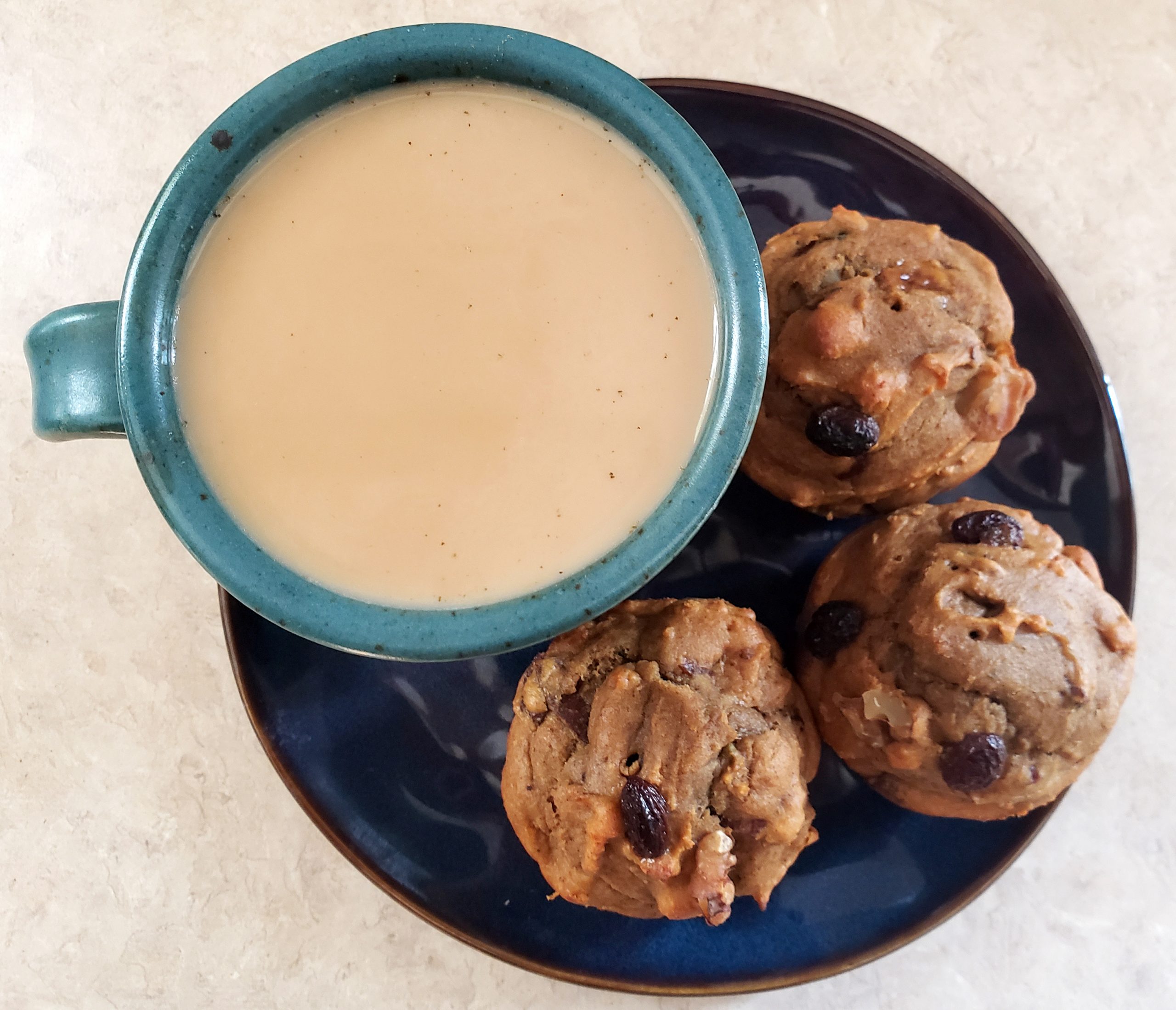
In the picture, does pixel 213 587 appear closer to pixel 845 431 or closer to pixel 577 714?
pixel 577 714

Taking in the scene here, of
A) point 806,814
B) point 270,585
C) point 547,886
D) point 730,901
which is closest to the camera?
point 270,585

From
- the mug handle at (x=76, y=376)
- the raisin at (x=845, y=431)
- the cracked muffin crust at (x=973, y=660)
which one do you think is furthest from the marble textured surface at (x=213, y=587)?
the raisin at (x=845, y=431)

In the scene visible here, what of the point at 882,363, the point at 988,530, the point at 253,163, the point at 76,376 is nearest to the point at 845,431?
the point at 882,363

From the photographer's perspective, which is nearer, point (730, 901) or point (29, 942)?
point (730, 901)

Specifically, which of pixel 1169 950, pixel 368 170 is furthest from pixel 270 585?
pixel 1169 950

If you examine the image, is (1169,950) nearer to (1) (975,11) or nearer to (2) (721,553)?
(2) (721,553)

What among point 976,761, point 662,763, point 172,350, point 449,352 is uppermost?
point 449,352
